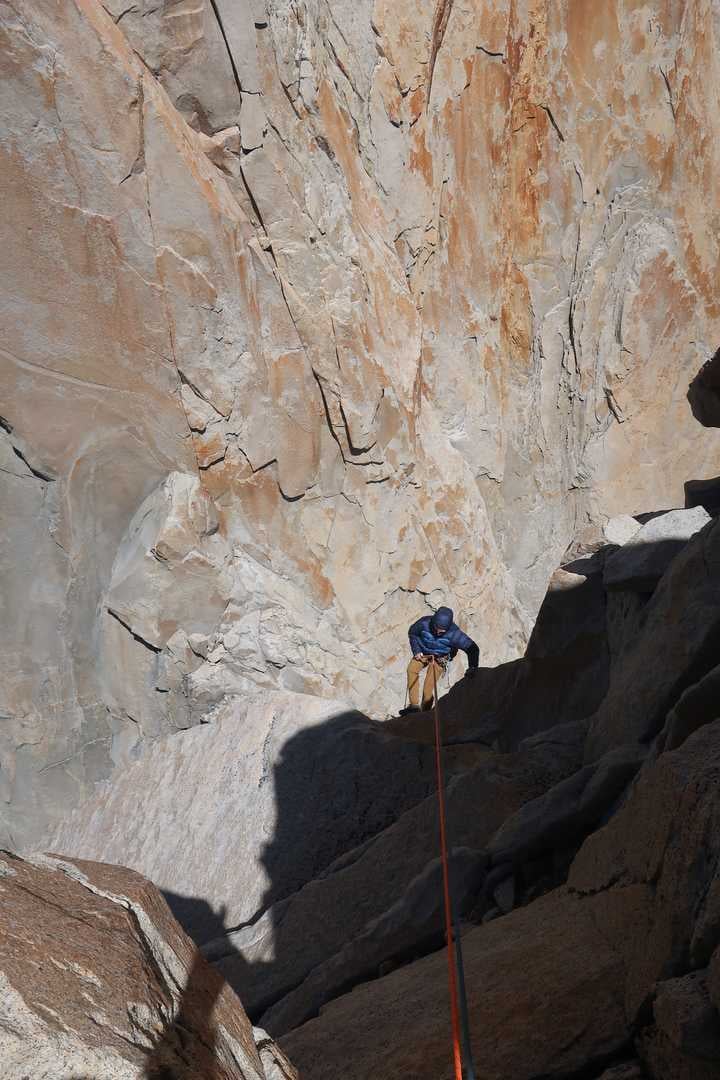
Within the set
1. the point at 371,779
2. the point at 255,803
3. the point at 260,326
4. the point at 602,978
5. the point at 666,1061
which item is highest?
the point at 260,326

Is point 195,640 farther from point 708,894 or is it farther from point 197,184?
point 708,894

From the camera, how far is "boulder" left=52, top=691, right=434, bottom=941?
530 centimetres

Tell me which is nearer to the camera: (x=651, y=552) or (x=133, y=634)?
(x=651, y=552)

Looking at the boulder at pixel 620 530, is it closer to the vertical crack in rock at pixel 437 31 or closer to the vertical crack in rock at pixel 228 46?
the vertical crack in rock at pixel 228 46

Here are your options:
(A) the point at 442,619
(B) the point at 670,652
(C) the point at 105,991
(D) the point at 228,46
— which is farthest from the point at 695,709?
(D) the point at 228,46

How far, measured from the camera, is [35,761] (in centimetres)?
837

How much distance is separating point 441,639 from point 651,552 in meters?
2.59

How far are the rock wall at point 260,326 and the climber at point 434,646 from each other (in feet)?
6.53

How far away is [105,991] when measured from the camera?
5.46 ft

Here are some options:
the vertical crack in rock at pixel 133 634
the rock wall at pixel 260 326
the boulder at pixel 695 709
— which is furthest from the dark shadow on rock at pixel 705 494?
the vertical crack in rock at pixel 133 634

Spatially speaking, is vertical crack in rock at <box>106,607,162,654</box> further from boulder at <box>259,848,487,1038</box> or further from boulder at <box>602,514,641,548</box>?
boulder at <box>259,848,487,1038</box>

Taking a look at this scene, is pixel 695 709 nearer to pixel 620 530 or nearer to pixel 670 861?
pixel 670 861

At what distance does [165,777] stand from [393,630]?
15.0 ft

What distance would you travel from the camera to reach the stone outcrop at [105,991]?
1481 millimetres
